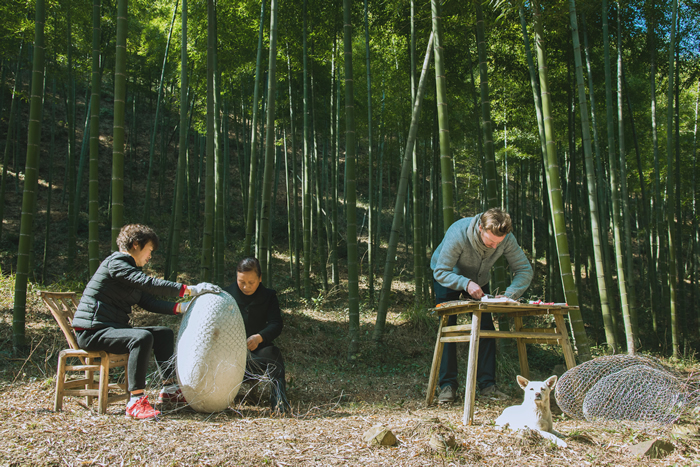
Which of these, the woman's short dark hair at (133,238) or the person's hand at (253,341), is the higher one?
the woman's short dark hair at (133,238)

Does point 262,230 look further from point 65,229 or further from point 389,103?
point 65,229

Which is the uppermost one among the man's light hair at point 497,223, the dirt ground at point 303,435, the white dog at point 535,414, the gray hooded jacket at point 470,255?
the man's light hair at point 497,223

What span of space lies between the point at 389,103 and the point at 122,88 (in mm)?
7212

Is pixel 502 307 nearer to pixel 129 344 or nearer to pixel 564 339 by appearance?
pixel 564 339

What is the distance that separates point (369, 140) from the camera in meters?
7.98

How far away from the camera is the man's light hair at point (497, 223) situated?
2596 mm

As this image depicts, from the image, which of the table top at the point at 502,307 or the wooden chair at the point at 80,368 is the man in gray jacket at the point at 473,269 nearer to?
the table top at the point at 502,307

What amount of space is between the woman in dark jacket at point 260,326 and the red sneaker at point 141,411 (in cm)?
65

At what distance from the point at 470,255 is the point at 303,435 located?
1.48m

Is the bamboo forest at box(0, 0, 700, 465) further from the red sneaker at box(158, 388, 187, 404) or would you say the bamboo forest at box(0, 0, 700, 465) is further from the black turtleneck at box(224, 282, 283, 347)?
the red sneaker at box(158, 388, 187, 404)

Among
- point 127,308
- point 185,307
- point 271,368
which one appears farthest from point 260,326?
point 127,308

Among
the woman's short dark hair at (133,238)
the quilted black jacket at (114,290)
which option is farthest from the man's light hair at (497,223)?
the woman's short dark hair at (133,238)

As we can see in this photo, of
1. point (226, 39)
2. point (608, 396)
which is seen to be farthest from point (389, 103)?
point (608, 396)

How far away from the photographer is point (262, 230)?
14.2ft
